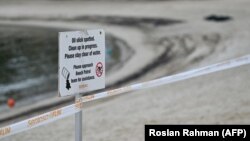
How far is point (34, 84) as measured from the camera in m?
16.8

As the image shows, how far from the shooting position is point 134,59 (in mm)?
19641

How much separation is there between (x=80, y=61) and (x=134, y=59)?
1375cm

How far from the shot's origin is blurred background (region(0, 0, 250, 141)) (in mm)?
10234

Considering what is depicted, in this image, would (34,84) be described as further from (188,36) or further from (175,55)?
(188,36)

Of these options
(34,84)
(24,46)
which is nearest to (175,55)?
(34,84)

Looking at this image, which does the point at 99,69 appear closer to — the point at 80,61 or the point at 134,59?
the point at 80,61

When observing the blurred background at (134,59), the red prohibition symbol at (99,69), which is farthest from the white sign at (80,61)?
the blurred background at (134,59)

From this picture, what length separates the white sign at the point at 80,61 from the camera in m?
5.82

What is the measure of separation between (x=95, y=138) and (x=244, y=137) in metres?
3.32

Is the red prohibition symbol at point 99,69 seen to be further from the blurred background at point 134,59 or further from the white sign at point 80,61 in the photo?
the blurred background at point 134,59

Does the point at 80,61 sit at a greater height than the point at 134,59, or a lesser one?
lesser

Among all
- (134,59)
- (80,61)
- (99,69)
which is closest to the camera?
(80,61)

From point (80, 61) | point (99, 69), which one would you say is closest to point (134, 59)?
point (99, 69)

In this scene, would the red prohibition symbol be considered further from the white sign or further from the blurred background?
the blurred background
